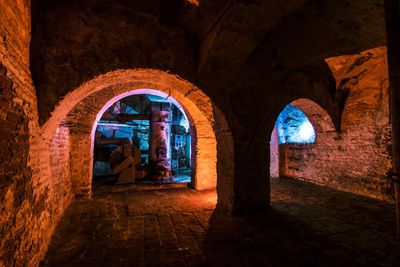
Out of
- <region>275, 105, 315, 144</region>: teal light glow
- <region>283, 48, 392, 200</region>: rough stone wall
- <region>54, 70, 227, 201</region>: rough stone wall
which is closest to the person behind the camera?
<region>54, 70, 227, 201</region>: rough stone wall

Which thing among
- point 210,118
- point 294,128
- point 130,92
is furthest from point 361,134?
point 130,92

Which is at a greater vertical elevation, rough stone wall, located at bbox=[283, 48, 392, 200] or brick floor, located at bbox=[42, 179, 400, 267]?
rough stone wall, located at bbox=[283, 48, 392, 200]

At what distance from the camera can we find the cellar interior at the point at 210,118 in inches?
99.9

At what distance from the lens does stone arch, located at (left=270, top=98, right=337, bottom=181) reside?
6.13 metres

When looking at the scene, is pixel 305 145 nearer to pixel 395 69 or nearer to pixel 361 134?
pixel 361 134

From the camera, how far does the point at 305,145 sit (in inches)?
289

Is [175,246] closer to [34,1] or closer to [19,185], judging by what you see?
[19,185]

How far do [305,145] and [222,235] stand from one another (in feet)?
17.1

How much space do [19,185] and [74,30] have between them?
7.35 feet

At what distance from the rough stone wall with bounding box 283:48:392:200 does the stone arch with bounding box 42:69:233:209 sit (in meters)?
3.23

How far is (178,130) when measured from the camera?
14.4 meters

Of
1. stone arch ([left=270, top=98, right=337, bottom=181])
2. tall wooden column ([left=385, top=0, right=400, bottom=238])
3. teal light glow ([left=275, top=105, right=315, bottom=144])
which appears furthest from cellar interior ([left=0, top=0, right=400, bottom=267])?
teal light glow ([left=275, top=105, right=315, bottom=144])

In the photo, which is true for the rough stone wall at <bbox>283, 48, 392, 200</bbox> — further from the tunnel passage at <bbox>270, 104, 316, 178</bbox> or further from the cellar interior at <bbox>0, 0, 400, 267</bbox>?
the tunnel passage at <bbox>270, 104, 316, 178</bbox>

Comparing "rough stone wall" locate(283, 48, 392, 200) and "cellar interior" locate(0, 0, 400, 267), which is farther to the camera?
"rough stone wall" locate(283, 48, 392, 200)
